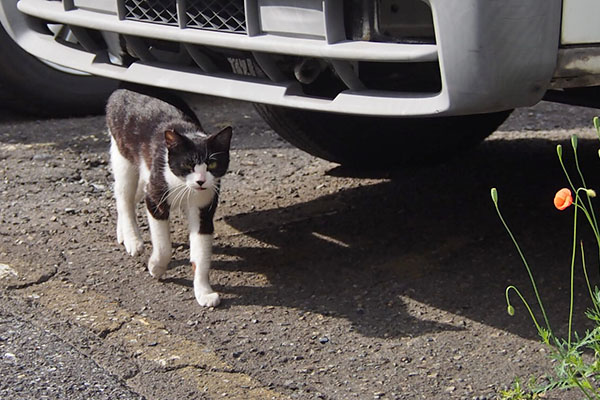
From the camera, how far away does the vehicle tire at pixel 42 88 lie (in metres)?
5.51

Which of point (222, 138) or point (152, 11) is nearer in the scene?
point (152, 11)

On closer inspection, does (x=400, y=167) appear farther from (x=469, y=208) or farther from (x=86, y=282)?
(x=86, y=282)

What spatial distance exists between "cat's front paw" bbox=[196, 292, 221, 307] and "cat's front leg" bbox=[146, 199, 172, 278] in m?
0.24

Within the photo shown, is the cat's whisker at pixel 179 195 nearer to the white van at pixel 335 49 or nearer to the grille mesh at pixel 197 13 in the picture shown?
the white van at pixel 335 49

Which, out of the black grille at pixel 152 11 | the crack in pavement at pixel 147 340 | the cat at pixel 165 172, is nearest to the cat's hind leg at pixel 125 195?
the cat at pixel 165 172

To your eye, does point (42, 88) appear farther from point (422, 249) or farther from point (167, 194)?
point (422, 249)

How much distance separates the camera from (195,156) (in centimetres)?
322

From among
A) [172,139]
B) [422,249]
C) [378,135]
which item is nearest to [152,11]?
[172,139]

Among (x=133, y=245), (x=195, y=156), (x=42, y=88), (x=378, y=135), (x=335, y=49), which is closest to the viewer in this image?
(x=335, y=49)

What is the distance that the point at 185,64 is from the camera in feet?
10.9

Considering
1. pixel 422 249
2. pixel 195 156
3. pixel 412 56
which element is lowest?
pixel 422 249

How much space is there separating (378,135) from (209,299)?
148 cm

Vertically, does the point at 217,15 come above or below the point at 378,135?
above

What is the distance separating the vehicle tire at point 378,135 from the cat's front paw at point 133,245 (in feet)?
2.64
